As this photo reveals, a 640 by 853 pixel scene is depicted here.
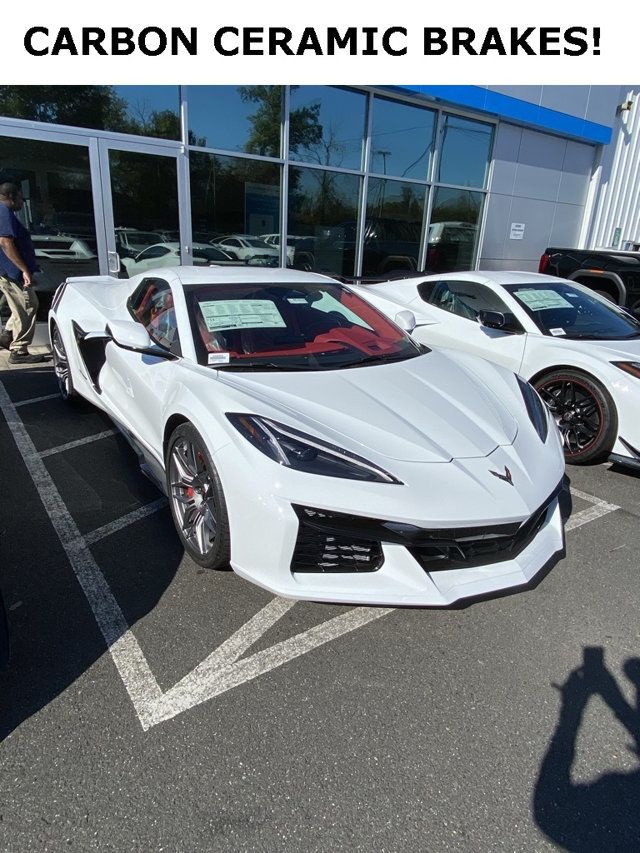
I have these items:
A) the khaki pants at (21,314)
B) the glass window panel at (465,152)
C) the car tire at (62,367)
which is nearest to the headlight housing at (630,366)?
the car tire at (62,367)

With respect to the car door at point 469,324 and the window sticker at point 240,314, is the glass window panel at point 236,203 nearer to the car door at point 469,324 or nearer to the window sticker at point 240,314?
the car door at point 469,324

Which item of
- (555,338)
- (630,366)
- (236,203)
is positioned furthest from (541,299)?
Answer: (236,203)

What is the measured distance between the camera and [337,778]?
167 cm

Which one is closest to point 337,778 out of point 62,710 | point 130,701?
point 130,701

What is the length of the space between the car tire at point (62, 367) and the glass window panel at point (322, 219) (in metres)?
5.23

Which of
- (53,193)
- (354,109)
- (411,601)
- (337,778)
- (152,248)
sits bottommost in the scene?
(337,778)

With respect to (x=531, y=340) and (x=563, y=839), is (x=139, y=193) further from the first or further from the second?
(x=563, y=839)

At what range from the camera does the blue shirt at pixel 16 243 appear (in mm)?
5652

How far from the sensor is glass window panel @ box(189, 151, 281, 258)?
8.01 metres

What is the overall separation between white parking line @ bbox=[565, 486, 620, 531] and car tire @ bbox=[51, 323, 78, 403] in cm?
389

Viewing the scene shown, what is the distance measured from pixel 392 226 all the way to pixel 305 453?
9353 millimetres

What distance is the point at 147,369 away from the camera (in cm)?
302

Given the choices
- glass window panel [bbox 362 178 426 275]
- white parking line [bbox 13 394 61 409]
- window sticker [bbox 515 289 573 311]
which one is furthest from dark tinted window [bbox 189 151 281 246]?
window sticker [bbox 515 289 573 311]

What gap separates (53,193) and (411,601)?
7.06 meters
